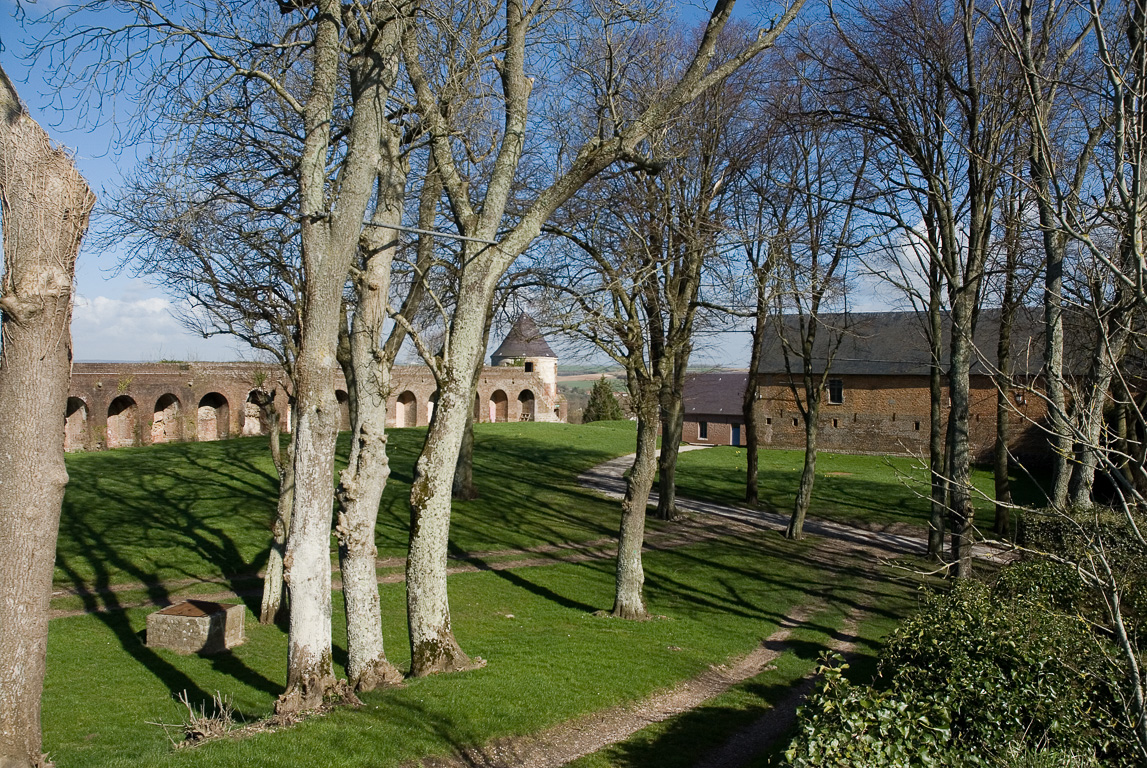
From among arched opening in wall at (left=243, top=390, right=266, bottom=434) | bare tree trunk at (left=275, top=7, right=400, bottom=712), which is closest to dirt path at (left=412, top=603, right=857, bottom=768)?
bare tree trunk at (left=275, top=7, right=400, bottom=712)

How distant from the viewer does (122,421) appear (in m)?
36.3

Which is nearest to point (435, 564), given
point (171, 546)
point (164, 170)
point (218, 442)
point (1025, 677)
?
point (164, 170)

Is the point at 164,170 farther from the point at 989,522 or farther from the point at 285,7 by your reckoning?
the point at 989,522

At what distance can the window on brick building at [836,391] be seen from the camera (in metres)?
42.9

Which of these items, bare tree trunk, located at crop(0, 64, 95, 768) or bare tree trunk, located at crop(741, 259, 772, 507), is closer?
bare tree trunk, located at crop(0, 64, 95, 768)

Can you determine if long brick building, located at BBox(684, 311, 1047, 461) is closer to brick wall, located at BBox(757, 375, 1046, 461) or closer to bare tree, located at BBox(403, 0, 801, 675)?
brick wall, located at BBox(757, 375, 1046, 461)

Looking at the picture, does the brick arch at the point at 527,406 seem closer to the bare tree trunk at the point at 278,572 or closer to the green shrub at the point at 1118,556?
the bare tree trunk at the point at 278,572

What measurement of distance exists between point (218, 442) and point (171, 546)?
54.9ft


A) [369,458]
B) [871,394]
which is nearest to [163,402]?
[369,458]

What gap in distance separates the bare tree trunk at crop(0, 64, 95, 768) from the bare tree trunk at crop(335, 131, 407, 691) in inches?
124

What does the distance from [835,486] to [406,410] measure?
29605 millimetres

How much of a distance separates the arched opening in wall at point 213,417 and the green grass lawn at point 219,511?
26.6ft

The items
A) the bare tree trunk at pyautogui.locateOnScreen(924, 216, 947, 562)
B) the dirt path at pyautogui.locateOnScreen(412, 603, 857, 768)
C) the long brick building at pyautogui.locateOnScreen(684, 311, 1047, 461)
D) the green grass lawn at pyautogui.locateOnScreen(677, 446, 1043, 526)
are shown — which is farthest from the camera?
the long brick building at pyautogui.locateOnScreen(684, 311, 1047, 461)

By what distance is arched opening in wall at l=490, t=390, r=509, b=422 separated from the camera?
5716 cm
